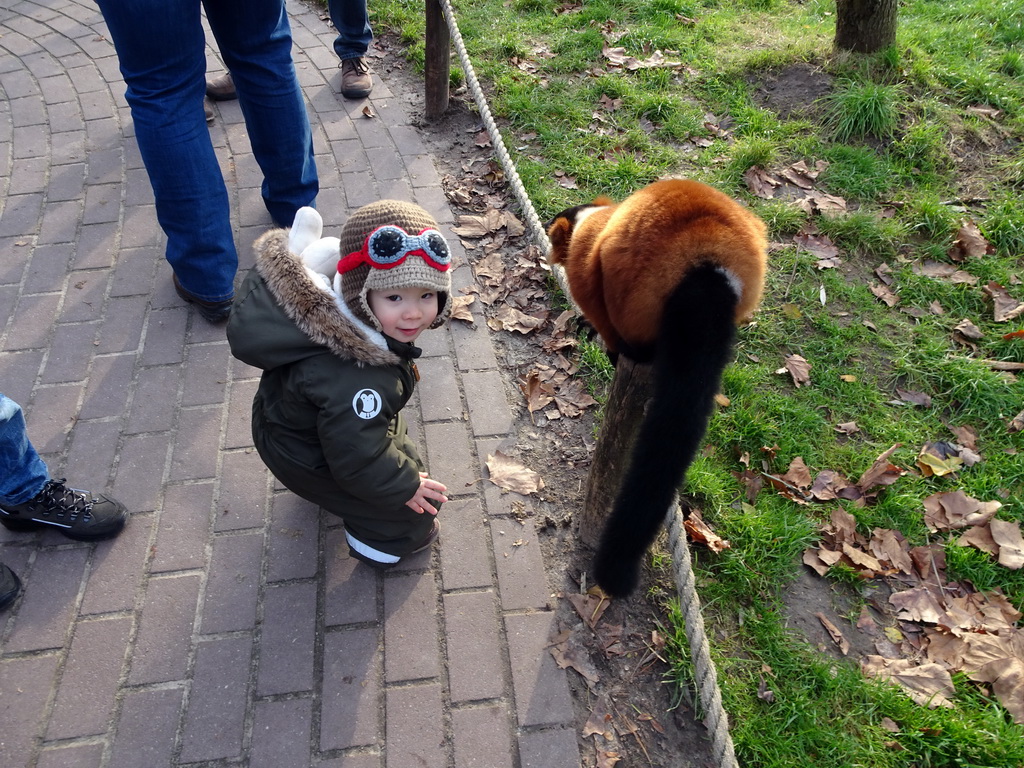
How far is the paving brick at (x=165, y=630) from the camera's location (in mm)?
2285

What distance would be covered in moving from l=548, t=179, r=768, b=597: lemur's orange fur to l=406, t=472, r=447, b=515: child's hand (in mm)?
725

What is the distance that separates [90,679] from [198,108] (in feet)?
7.95

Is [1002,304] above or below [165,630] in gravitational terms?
above

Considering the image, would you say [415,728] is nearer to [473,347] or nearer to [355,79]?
[473,347]

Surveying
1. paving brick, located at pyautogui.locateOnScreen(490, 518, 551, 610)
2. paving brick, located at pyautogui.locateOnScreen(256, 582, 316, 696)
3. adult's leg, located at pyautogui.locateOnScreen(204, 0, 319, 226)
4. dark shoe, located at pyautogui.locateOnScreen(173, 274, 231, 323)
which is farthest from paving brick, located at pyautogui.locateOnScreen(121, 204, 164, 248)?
paving brick, located at pyautogui.locateOnScreen(490, 518, 551, 610)

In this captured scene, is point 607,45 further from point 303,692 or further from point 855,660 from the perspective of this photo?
point 303,692

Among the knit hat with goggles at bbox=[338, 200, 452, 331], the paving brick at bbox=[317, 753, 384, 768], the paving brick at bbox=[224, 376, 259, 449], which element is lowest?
the paving brick at bbox=[317, 753, 384, 768]

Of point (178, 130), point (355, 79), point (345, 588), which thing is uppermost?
point (178, 130)

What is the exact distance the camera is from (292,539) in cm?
266

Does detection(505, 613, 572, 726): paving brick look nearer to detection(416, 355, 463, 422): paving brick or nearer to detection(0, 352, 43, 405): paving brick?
detection(416, 355, 463, 422): paving brick

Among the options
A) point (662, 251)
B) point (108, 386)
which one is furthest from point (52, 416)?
point (662, 251)

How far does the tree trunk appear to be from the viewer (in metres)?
4.74

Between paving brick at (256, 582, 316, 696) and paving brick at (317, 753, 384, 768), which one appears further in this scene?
paving brick at (256, 582, 316, 696)

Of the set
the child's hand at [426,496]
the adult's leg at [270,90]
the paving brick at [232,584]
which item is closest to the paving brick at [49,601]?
the paving brick at [232,584]
